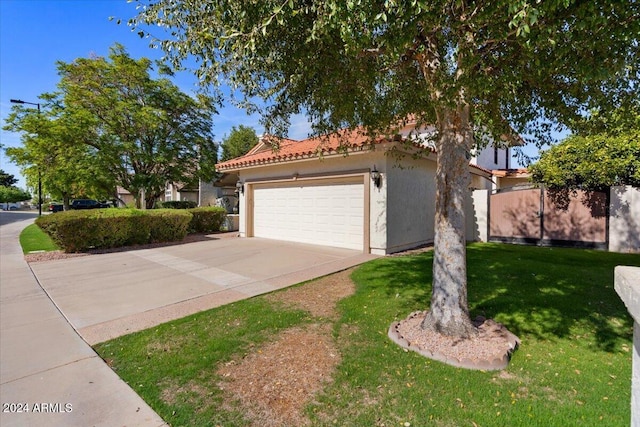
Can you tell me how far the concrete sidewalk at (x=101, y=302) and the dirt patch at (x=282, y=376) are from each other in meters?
0.74

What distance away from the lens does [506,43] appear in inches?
147

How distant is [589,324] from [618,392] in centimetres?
176

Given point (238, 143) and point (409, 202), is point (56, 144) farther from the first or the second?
point (238, 143)

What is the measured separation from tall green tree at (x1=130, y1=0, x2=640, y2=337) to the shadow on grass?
131 cm

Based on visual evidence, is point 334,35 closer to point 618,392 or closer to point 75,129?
point 618,392

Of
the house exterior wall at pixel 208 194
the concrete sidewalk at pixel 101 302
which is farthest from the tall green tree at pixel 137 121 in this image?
the house exterior wall at pixel 208 194

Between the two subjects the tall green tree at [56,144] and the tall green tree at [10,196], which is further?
the tall green tree at [10,196]

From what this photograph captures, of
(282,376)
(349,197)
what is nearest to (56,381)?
(282,376)

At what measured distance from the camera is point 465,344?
145 inches

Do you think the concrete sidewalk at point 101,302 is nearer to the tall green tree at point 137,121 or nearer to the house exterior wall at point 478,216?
the house exterior wall at point 478,216

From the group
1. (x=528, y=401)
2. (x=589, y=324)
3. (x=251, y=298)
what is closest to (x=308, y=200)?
(x=251, y=298)

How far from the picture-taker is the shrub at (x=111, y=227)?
1011cm

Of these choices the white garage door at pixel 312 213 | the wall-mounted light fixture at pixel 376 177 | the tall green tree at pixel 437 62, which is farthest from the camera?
the white garage door at pixel 312 213

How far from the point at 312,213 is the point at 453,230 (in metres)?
8.01
